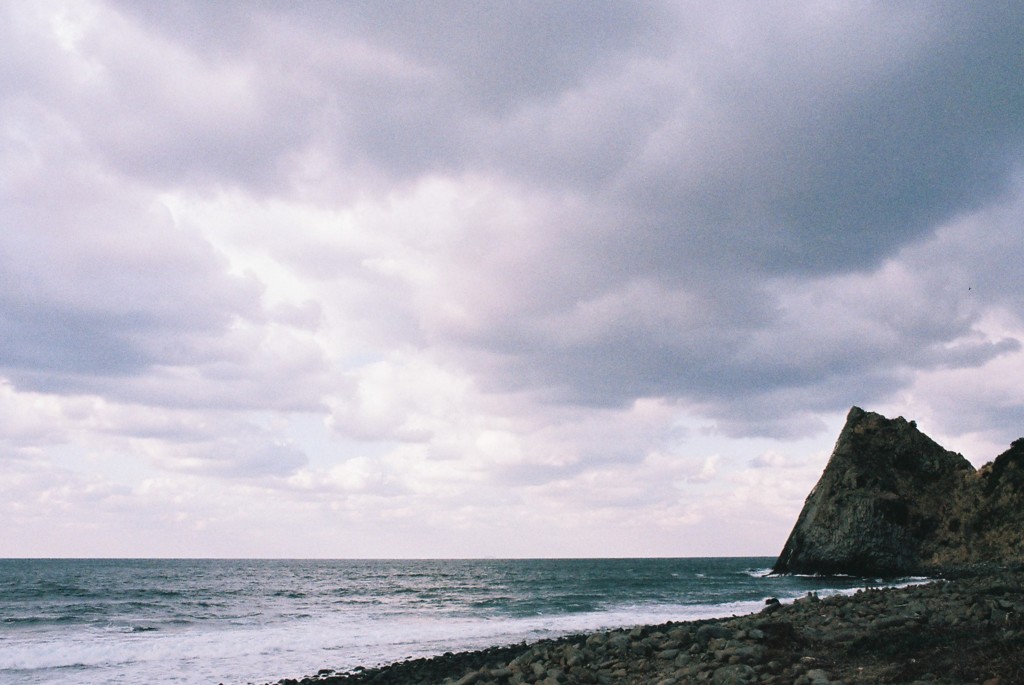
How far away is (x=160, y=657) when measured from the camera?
2795 cm

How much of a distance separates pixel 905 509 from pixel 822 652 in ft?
199

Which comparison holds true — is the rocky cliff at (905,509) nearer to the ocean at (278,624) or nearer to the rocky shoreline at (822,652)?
the ocean at (278,624)

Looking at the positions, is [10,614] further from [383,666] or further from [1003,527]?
[1003,527]

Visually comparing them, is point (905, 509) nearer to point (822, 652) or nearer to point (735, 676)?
point (822, 652)

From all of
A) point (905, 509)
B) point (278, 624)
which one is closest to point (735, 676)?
point (278, 624)

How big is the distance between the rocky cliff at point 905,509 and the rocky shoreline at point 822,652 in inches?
1901

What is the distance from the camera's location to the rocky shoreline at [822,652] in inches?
446

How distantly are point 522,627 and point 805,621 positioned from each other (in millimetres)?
20652

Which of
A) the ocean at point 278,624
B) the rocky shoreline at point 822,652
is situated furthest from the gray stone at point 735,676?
the ocean at point 278,624

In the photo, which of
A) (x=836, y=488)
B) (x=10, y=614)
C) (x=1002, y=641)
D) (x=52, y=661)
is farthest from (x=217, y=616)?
(x=836, y=488)

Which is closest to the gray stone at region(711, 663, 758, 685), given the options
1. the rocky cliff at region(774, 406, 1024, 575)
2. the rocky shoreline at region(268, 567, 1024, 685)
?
the rocky shoreline at region(268, 567, 1024, 685)

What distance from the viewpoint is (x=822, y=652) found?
1364 cm

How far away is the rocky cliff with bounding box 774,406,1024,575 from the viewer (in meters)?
62.0

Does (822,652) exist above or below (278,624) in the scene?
above
